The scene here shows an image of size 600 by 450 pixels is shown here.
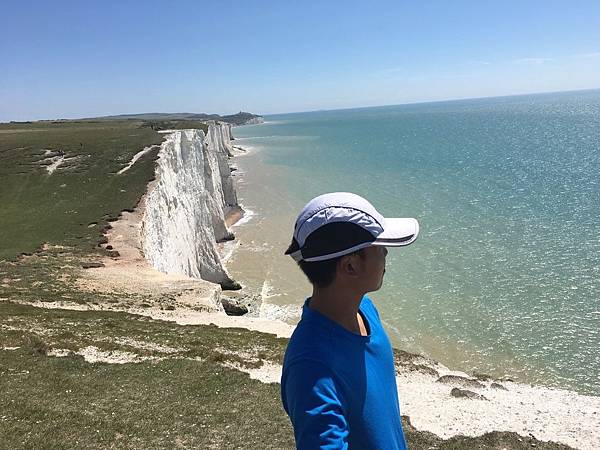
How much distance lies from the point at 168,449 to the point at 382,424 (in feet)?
29.2

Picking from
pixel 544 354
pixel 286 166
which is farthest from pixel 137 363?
pixel 286 166

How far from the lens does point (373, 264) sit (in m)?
3.26

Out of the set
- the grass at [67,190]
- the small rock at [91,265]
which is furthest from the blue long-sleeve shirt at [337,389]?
the grass at [67,190]

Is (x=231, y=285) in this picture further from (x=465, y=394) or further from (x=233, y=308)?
(x=465, y=394)

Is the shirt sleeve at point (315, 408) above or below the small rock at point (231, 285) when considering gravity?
above

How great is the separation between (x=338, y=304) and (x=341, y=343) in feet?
1.04

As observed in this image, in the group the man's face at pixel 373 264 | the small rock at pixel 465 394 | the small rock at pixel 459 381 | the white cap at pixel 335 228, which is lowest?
the small rock at pixel 459 381

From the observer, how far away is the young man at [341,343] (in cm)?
269

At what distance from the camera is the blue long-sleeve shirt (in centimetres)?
265

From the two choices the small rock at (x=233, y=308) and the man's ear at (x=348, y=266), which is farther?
the small rock at (x=233, y=308)

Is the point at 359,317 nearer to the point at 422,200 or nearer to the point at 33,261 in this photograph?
the point at 33,261

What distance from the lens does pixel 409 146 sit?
13388cm

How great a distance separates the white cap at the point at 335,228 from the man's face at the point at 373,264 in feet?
0.30

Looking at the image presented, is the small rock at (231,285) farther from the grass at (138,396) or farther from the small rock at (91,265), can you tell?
the grass at (138,396)
